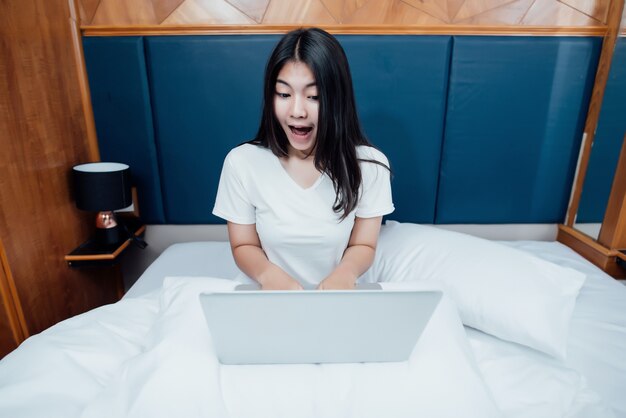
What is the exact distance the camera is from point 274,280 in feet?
2.78

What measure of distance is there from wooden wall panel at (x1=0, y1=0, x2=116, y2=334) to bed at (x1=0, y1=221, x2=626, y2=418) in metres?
0.36

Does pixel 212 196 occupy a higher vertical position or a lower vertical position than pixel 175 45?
lower

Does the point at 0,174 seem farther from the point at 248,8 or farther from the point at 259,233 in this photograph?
the point at 248,8

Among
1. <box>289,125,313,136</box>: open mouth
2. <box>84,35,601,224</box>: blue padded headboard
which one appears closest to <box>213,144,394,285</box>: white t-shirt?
<box>289,125,313,136</box>: open mouth

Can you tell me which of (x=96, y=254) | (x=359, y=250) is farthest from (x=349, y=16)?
(x=96, y=254)

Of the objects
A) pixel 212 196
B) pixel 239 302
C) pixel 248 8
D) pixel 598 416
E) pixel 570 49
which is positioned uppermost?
pixel 248 8

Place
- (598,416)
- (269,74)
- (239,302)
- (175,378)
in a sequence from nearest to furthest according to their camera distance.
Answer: (239,302) → (175,378) → (598,416) → (269,74)

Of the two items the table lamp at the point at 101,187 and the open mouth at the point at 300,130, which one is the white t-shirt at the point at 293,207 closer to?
the open mouth at the point at 300,130

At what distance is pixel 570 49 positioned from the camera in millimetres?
1410

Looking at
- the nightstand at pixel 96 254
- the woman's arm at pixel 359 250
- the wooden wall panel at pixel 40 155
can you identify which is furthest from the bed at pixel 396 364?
the wooden wall panel at pixel 40 155

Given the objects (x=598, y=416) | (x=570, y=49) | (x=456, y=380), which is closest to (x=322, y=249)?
(x=456, y=380)

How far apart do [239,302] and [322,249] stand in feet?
1.74

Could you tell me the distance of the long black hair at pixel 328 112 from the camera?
0.85m

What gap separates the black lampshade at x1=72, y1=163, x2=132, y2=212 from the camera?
1293mm
